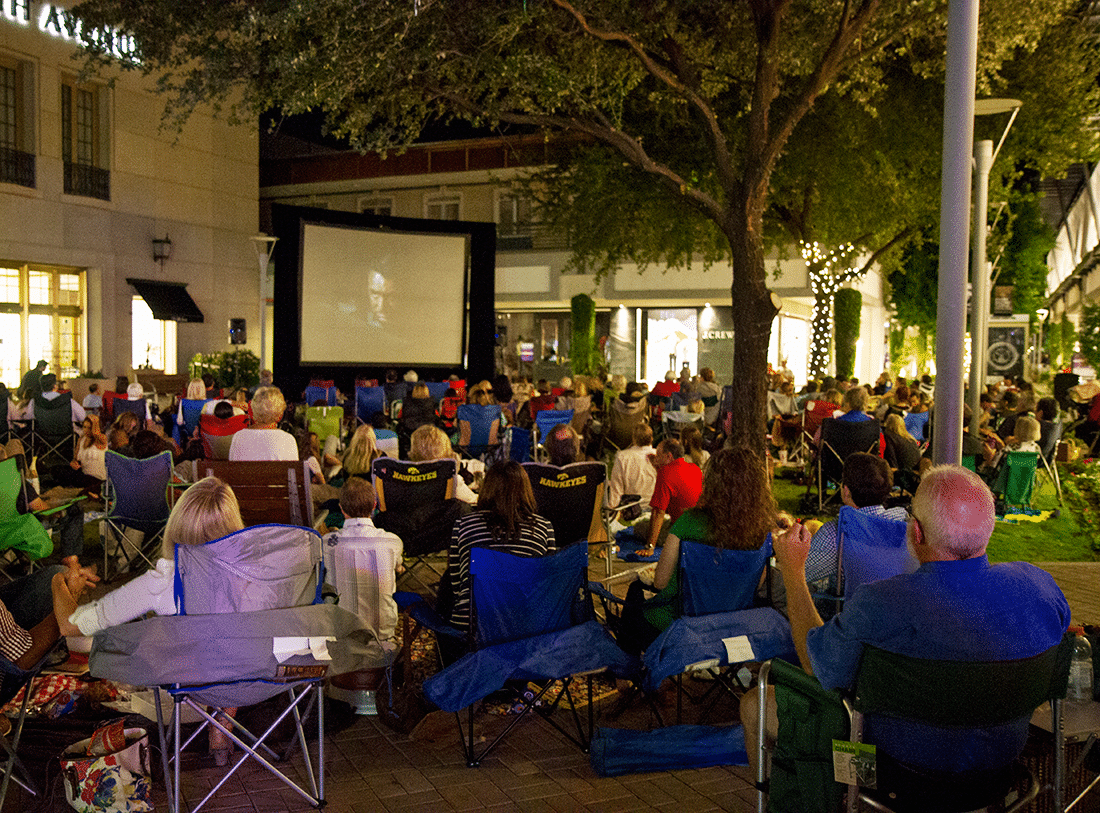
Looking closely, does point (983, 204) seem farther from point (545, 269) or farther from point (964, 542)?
point (545, 269)

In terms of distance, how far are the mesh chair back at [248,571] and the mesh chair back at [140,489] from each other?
3283 mm

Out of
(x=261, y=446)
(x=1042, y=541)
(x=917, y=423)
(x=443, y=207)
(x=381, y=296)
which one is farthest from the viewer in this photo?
(x=443, y=207)

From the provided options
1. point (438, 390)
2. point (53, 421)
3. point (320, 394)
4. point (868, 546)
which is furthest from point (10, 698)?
point (438, 390)

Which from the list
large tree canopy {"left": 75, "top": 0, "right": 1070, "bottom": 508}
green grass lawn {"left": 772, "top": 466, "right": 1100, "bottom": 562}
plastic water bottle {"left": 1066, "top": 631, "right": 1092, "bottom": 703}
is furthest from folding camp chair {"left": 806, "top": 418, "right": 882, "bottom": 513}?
plastic water bottle {"left": 1066, "top": 631, "right": 1092, "bottom": 703}

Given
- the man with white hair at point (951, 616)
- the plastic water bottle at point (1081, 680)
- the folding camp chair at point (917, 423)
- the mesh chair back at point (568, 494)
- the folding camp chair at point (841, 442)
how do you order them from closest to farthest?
the man with white hair at point (951, 616), the plastic water bottle at point (1081, 680), the mesh chair back at point (568, 494), the folding camp chair at point (841, 442), the folding camp chair at point (917, 423)

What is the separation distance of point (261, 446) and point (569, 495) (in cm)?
219

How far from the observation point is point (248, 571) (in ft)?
11.0

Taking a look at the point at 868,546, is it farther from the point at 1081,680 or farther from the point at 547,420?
the point at 547,420

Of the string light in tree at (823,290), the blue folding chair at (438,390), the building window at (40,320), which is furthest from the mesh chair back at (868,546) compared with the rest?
the building window at (40,320)

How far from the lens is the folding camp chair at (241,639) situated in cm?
311

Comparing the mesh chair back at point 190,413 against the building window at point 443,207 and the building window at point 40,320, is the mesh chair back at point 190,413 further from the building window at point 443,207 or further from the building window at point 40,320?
the building window at point 443,207

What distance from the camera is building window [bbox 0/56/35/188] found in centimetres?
1903

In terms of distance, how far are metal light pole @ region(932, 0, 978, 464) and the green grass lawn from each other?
10.4ft

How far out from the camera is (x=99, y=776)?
3.24m
